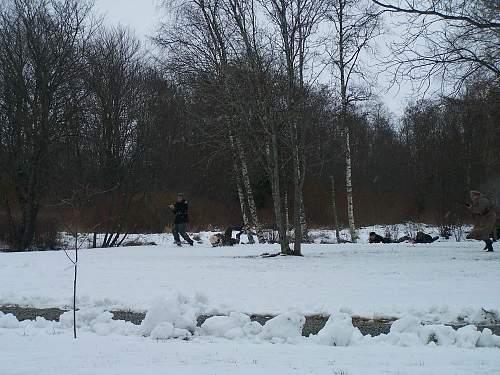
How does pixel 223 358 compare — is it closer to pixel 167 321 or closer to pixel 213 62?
pixel 167 321

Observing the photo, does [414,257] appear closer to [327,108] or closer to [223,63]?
[327,108]

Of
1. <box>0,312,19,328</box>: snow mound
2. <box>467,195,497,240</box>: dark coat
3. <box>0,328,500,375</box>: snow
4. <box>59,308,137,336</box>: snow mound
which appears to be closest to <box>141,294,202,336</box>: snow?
<box>59,308,137,336</box>: snow mound

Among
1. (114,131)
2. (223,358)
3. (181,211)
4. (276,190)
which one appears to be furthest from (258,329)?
(114,131)

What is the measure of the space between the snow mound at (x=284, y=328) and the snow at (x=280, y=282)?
1998 millimetres

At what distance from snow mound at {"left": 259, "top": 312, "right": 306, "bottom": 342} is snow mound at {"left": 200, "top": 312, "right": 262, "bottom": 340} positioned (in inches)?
8.6

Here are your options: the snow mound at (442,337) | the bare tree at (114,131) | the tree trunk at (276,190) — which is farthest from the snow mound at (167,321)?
the bare tree at (114,131)

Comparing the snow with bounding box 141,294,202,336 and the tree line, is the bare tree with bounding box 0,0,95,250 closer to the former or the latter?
the tree line

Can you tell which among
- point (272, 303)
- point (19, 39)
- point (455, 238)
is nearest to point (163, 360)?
point (272, 303)

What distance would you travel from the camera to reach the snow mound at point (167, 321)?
26.3ft

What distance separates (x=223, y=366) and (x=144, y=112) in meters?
24.5

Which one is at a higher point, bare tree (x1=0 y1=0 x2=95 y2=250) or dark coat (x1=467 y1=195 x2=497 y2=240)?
bare tree (x1=0 y1=0 x2=95 y2=250)

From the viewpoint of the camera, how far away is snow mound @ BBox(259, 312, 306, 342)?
7.82 m

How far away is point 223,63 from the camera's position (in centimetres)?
1980

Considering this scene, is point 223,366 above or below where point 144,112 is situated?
below
